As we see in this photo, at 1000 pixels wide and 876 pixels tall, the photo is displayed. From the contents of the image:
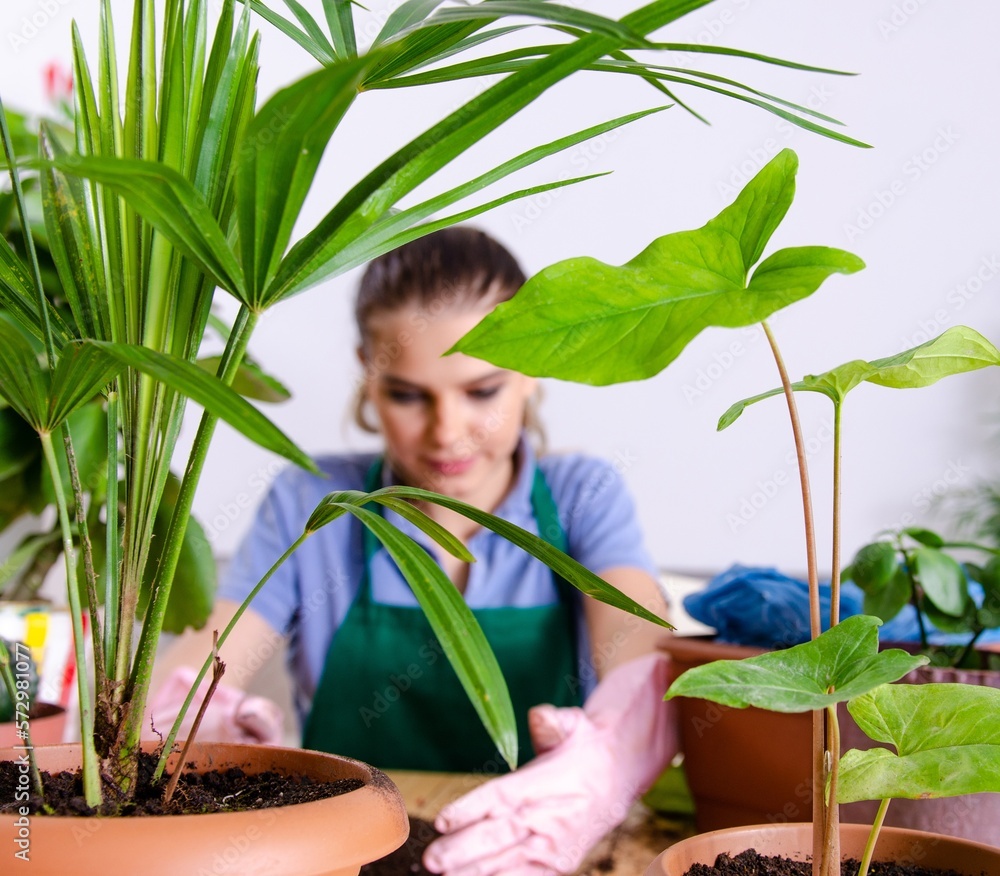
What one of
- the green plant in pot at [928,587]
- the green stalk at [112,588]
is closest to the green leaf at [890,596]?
the green plant in pot at [928,587]

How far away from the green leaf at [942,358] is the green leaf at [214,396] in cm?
30

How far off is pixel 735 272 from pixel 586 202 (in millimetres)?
1874

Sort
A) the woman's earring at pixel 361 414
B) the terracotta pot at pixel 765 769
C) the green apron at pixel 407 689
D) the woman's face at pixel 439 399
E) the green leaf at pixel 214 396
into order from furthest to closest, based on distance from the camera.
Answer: the woman's earring at pixel 361 414 < the green apron at pixel 407 689 < the woman's face at pixel 439 399 < the terracotta pot at pixel 765 769 < the green leaf at pixel 214 396

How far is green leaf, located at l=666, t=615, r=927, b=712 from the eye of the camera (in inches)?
14.9

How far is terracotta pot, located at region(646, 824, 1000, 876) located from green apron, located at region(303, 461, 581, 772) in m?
1.06

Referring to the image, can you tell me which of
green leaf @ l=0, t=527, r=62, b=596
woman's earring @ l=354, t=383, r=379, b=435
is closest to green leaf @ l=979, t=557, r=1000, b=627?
green leaf @ l=0, t=527, r=62, b=596

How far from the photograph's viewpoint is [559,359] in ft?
1.38

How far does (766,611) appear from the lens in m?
0.87

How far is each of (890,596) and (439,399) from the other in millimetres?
860

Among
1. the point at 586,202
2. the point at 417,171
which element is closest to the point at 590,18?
the point at 417,171

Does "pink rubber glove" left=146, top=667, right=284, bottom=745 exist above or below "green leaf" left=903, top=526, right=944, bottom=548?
below

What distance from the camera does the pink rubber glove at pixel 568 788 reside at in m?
0.75

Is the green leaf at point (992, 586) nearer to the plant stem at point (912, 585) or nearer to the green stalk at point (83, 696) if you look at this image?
the plant stem at point (912, 585)

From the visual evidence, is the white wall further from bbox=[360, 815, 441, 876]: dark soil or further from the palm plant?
the palm plant
